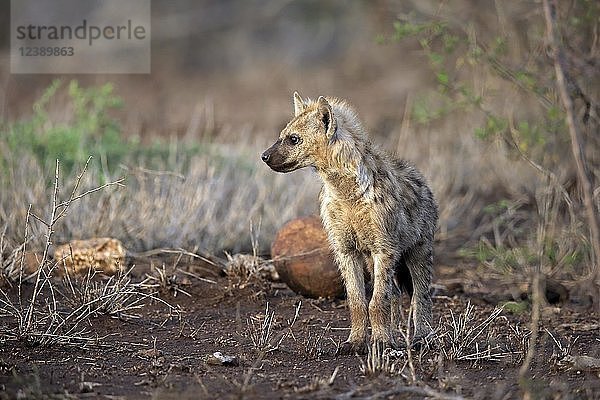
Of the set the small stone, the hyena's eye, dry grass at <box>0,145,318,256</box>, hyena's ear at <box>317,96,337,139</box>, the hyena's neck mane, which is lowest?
the small stone

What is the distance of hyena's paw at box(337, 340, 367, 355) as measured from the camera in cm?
541

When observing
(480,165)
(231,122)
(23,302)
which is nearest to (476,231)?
(480,165)

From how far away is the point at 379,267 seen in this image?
18.4 feet

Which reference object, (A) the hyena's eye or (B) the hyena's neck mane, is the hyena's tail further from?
(A) the hyena's eye

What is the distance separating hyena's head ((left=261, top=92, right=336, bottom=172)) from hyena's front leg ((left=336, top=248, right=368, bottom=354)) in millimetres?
594

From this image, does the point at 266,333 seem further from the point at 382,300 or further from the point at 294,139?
the point at 294,139

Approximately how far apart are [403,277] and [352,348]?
892 mm

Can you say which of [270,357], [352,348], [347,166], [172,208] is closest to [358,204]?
[347,166]

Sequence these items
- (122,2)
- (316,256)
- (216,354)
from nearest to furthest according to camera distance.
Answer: (216,354), (316,256), (122,2)

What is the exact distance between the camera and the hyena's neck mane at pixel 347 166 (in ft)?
18.5

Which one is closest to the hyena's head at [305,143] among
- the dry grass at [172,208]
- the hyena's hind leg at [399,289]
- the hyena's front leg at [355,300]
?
the hyena's front leg at [355,300]

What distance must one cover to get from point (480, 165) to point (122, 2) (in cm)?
1263

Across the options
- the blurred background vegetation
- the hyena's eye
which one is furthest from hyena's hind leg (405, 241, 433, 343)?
the hyena's eye

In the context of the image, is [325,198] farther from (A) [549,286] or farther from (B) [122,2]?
(B) [122,2]
